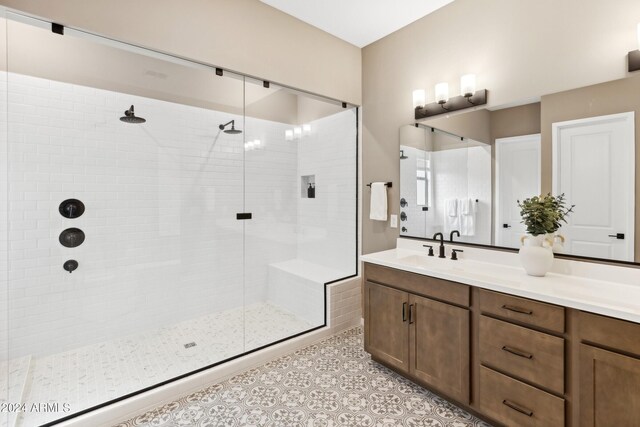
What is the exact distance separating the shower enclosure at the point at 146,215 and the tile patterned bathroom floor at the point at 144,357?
0.01m

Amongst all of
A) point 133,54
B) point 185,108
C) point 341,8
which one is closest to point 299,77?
point 341,8

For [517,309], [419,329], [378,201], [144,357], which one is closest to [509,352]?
[517,309]

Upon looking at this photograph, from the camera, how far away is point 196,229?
2723 millimetres

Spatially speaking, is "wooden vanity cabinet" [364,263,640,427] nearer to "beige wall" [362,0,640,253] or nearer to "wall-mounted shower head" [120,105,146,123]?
"beige wall" [362,0,640,253]

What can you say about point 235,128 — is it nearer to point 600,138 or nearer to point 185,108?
point 185,108

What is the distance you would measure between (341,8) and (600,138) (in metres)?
2.06

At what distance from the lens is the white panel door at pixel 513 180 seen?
6.58 feet

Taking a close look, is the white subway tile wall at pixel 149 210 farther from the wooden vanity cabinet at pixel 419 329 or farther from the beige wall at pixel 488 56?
the wooden vanity cabinet at pixel 419 329

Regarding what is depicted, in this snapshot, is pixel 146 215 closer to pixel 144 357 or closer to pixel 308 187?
pixel 144 357

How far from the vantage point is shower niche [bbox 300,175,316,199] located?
3391 millimetres

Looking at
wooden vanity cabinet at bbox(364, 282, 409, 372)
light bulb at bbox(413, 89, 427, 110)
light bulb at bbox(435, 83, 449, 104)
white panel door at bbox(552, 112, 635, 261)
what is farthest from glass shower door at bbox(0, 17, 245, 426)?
white panel door at bbox(552, 112, 635, 261)

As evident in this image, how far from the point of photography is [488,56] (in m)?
2.25

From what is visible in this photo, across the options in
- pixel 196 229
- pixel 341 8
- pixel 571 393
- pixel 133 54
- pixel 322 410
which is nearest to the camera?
pixel 571 393

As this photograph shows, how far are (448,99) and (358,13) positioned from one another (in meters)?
1.06
